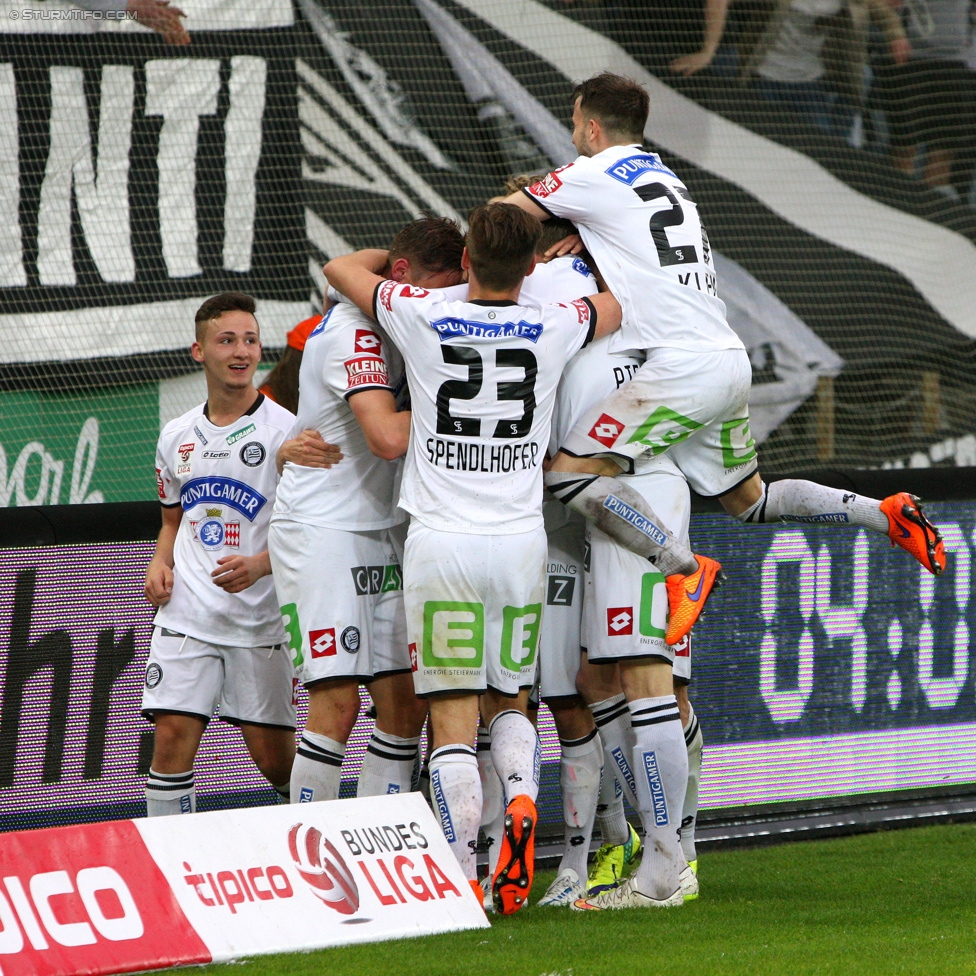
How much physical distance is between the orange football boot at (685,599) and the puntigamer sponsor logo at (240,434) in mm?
1361

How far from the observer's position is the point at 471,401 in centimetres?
337

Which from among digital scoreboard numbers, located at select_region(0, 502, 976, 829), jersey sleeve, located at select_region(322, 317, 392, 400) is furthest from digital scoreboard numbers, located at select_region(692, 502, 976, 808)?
jersey sleeve, located at select_region(322, 317, 392, 400)

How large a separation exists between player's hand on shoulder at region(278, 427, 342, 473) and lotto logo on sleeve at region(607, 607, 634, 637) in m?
0.87

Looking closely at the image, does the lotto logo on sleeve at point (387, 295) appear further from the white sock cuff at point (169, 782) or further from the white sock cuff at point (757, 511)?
the white sock cuff at point (169, 782)

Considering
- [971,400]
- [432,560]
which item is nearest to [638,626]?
[432,560]

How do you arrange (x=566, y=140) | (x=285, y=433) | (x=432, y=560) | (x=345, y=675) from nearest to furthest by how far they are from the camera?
1. (x=432, y=560)
2. (x=345, y=675)
3. (x=285, y=433)
4. (x=566, y=140)

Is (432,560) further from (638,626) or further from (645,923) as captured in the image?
(645,923)

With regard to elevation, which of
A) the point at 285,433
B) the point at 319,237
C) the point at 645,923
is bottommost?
the point at 645,923

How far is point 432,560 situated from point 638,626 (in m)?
0.68

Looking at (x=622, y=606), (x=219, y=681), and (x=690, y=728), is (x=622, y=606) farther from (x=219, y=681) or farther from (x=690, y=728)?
(x=219, y=681)

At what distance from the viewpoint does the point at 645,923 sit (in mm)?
3461

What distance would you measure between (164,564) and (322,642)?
715mm
